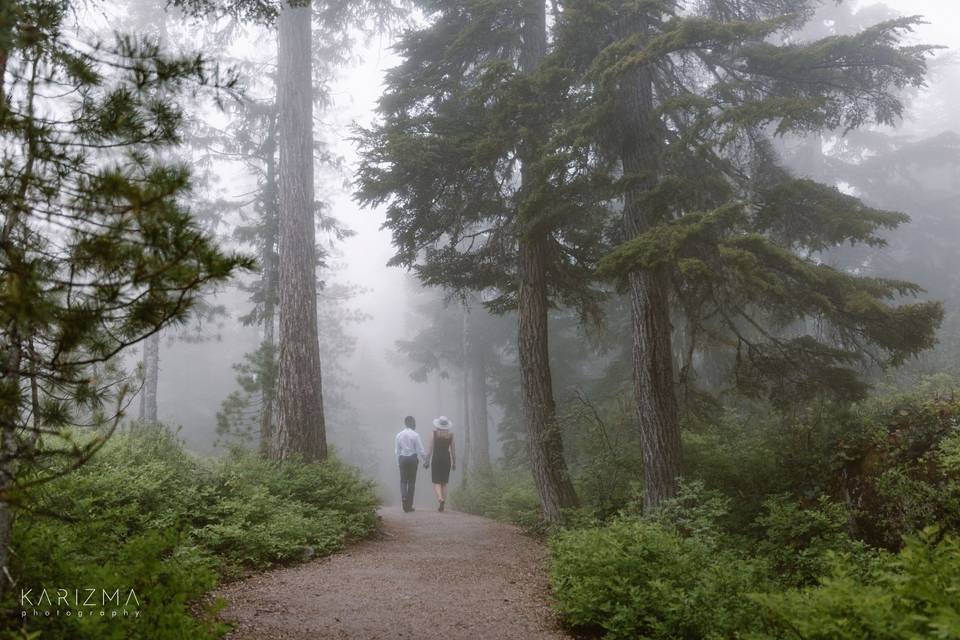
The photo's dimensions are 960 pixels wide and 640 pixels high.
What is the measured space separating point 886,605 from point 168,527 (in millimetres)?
4885

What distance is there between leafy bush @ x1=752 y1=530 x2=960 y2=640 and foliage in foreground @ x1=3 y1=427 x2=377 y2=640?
3283 millimetres

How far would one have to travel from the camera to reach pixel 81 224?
257 centimetres

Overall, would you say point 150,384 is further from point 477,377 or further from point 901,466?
point 901,466

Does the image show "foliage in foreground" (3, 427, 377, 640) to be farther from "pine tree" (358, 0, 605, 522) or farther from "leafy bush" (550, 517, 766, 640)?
"pine tree" (358, 0, 605, 522)

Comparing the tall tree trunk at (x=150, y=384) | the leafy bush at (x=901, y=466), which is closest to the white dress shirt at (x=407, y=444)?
the leafy bush at (x=901, y=466)

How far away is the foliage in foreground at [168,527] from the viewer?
3.26 meters

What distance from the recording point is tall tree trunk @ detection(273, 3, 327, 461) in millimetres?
9859

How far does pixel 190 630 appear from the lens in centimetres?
308

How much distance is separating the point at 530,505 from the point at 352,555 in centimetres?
A: 437

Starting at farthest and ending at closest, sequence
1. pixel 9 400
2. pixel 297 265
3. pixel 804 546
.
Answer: pixel 297 265 → pixel 804 546 → pixel 9 400

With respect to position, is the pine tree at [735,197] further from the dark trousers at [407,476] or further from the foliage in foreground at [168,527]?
the dark trousers at [407,476]

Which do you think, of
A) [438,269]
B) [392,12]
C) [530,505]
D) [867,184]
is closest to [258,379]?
[438,269]

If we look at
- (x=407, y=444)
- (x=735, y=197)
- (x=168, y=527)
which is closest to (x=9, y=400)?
(x=168, y=527)

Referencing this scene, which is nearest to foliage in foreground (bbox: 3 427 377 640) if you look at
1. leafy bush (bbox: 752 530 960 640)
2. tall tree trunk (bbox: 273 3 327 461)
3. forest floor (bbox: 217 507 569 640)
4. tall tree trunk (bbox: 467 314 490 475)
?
forest floor (bbox: 217 507 569 640)
